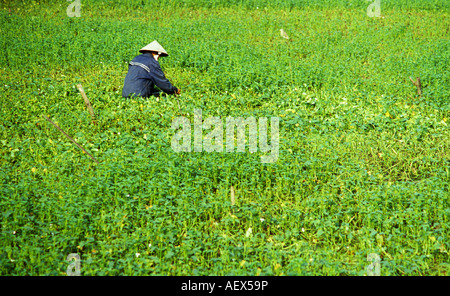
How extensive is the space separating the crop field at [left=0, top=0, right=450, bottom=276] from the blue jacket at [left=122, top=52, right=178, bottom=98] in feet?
0.97

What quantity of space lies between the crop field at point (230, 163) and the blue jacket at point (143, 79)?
295mm

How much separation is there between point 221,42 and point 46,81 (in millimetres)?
4707

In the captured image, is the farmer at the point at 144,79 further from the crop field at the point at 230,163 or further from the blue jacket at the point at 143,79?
the crop field at the point at 230,163

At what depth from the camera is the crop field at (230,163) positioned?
4676 mm

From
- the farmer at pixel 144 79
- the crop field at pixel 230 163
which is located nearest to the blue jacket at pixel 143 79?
the farmer at pixel 144 79

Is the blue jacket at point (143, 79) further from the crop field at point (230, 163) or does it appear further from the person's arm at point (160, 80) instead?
the crop field at point (230, 163)

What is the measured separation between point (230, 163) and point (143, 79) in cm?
325

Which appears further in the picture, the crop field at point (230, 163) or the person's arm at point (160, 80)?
the person's arm at point (160, 80)

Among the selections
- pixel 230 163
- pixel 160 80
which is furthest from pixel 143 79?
pixel 230 163

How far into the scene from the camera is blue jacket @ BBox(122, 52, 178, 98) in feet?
28.0

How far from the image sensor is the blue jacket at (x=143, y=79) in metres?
8.55

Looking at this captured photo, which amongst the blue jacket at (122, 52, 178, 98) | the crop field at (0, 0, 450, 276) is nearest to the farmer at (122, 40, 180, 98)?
the blue jacket at (122, 52, 178, 98)

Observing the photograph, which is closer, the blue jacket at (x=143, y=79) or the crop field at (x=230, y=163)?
the crop field at (x=230, y=163)

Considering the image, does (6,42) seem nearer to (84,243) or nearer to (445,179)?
(84,243)
